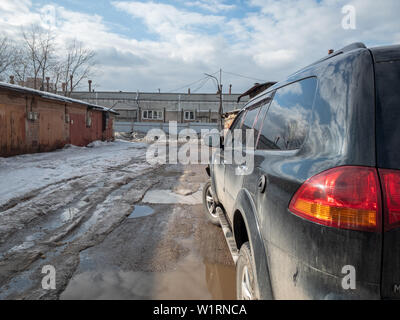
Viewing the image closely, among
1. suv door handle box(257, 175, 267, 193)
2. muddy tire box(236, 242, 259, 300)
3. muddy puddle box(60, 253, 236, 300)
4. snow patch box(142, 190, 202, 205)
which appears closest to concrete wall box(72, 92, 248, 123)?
snow patch box(142, 190, 202, 205)

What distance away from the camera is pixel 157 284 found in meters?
2.67

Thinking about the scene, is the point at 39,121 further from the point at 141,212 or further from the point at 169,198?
the point at 141,212

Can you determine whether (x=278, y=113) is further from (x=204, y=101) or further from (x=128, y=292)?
(x=204, y=101)

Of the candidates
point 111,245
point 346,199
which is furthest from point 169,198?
point 346,199

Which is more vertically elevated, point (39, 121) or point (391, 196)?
point (39, 121)

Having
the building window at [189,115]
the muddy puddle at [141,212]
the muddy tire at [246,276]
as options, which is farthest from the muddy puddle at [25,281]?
the building window at [189,115]

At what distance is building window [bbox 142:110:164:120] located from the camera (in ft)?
138

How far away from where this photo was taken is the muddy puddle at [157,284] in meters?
2.48

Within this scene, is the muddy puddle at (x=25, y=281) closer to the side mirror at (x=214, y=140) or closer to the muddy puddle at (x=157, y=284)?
the muddy puddle at (x=157, y=284)

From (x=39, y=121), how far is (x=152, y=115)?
2917cm

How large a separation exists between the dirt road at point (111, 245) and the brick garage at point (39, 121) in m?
6.44

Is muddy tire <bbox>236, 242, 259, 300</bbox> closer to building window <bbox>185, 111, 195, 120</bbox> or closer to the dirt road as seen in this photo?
the dirt road

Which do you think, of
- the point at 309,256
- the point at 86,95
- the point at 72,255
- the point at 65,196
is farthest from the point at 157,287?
the point at 86,95

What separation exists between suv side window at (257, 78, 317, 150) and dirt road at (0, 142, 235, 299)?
1552 millimetres
